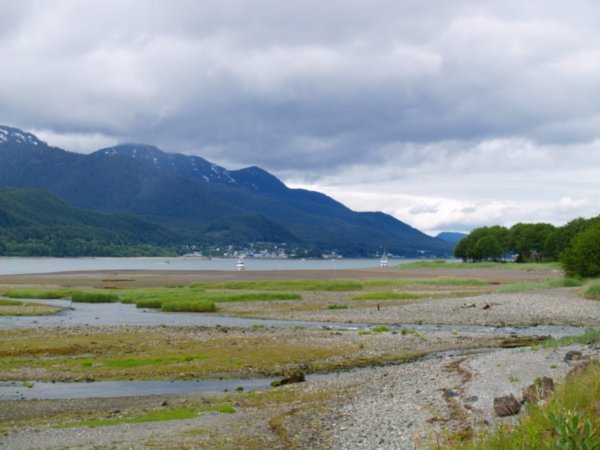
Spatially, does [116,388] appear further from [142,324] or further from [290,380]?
[142,324]

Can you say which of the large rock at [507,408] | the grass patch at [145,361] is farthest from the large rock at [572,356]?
the grass patch at [145,361]

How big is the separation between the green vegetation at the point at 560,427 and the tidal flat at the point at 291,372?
133 cm

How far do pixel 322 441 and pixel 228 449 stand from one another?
254cm

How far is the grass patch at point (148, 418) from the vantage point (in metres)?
19.4

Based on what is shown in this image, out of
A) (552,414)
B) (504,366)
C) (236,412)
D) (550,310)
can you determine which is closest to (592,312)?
(550,310)

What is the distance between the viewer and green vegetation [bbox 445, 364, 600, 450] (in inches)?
295

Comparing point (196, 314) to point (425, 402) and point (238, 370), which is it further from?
point (425, 402)

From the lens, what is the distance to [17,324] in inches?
1901

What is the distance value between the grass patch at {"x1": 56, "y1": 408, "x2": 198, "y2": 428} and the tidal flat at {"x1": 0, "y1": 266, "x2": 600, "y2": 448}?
67 millimetres

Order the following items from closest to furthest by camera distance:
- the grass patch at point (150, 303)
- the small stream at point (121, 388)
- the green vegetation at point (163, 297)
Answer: the small stream at point (121, 388) → the green vegetation at point (163, 297) → the grass patch at point (150, 303)

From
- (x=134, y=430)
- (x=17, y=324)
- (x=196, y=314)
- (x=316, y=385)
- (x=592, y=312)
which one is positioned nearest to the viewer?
(x=134, y=430)

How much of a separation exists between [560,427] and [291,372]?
2261cm

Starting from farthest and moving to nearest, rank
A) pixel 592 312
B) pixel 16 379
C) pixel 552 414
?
pixel 592 312
pixel 16 379
pixel 552 414

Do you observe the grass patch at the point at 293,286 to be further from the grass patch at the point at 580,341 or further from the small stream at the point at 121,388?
the small stream at the point at 121,388
